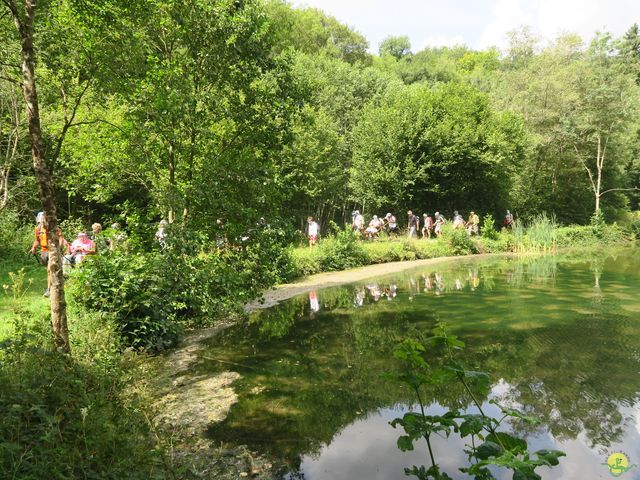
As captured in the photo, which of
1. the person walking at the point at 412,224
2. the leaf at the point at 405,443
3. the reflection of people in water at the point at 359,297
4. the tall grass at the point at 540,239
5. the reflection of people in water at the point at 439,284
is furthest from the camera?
the person walking at the point at 412,224

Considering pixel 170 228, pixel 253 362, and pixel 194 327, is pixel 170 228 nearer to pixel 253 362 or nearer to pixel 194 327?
pixel 253 362

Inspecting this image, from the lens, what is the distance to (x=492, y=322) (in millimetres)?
10820

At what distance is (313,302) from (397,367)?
20.0 ft

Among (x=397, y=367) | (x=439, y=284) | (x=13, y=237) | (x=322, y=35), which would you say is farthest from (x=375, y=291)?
(x=322, y=35)

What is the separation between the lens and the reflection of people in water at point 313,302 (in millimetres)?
12727

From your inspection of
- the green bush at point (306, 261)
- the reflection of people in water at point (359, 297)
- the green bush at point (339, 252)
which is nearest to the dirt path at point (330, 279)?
the green bush at point (306, 261)

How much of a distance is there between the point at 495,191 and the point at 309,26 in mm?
24395

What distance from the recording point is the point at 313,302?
1369 cm

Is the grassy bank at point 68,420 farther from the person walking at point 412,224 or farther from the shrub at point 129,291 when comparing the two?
the person walking at point 412,224

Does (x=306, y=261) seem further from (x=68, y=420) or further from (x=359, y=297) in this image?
(x=68, y=420)

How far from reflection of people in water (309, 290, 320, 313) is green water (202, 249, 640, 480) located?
5 cm

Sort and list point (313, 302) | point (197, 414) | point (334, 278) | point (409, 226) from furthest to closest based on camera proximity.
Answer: point (409, 226)
point (334, 278)
point (313, 302)
point (197, 414)

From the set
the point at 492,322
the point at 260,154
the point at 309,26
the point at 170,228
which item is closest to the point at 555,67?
the point at 309,26

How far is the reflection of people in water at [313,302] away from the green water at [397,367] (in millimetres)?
54
